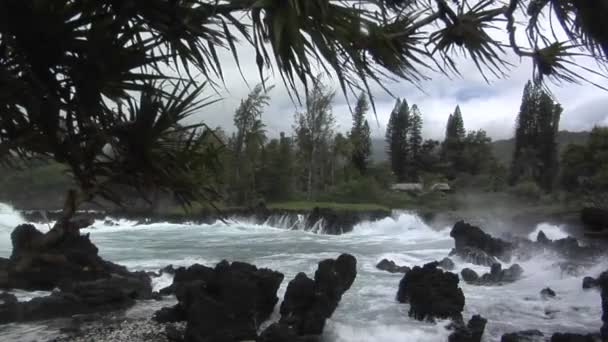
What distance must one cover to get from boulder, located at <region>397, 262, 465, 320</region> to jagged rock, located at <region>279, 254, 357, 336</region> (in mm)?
1141

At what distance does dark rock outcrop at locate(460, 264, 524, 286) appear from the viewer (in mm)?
12617

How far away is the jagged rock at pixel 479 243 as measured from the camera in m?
16.5

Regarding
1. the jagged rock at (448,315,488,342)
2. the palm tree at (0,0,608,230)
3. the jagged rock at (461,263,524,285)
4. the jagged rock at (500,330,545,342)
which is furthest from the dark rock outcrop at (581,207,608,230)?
the palm tree at (0,0,608,230)

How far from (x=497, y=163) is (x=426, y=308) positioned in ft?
165

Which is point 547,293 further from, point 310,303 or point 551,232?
point 551,232

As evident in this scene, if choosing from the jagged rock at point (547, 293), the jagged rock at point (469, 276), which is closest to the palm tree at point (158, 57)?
the jagged rock at point (547, 293)

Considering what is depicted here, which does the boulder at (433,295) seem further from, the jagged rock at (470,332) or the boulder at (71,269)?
the boulder at (71,269)

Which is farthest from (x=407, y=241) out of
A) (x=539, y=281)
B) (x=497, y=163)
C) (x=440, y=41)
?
(x=497, y=163)

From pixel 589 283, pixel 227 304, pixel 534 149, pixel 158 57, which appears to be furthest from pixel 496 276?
pixel 534 149

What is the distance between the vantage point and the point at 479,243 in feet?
54.7

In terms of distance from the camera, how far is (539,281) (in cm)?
1305

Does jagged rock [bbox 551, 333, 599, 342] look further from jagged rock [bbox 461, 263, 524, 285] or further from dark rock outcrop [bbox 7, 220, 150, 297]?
dark rock outcrop [bbox 7, 220, 150, 297]

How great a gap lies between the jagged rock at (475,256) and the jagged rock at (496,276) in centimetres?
183

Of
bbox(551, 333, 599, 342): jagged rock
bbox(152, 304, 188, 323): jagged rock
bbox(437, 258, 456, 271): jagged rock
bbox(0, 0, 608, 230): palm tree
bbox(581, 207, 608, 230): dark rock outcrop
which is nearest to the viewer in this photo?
bbox(0, 0, 608, 230): palm tree
